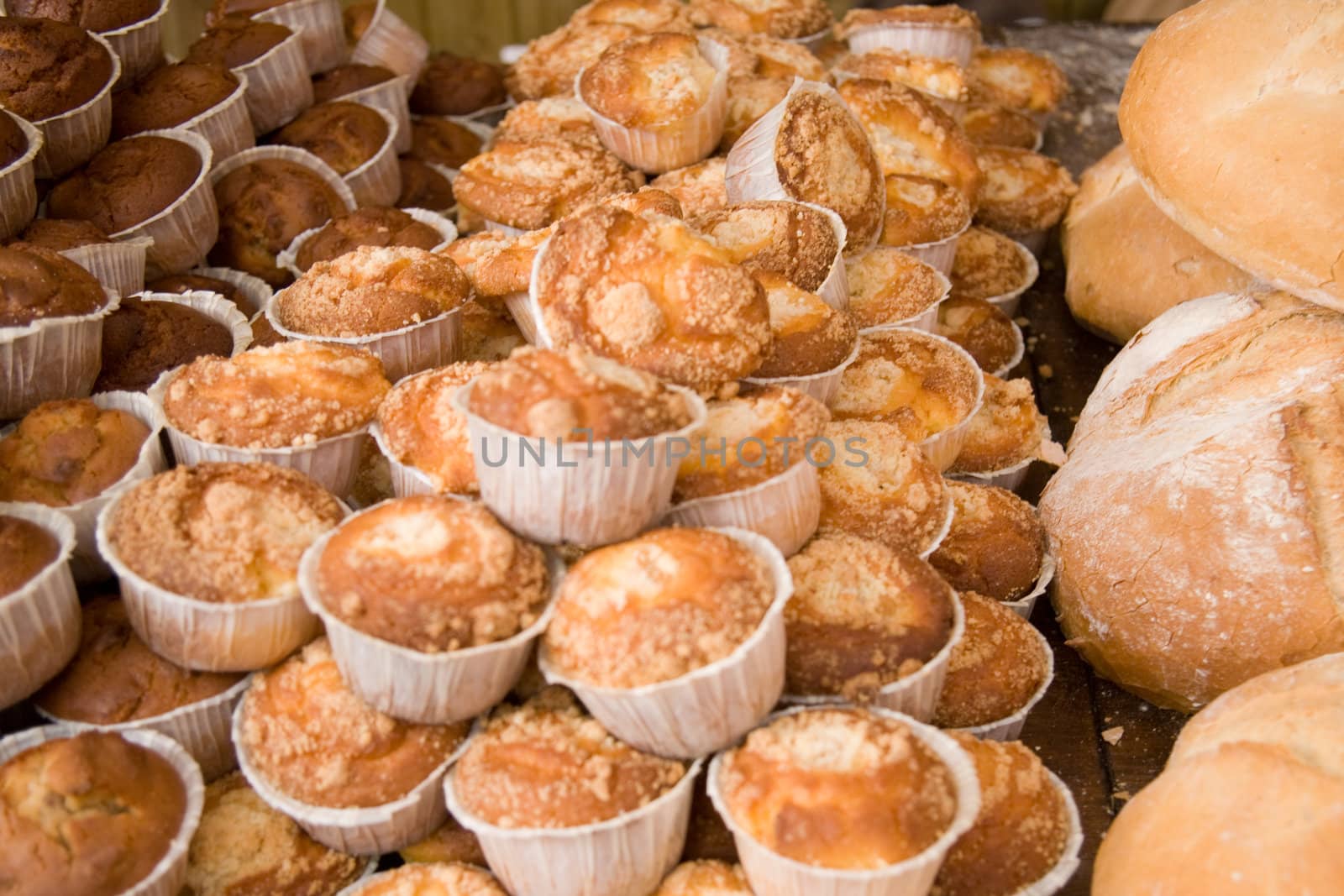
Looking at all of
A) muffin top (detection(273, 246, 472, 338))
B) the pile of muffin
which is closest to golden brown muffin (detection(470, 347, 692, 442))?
the pile of muffin

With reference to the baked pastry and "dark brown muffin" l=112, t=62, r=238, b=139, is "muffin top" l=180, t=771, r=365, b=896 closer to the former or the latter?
the baked pastry

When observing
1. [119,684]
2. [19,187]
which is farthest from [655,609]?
[19,187]

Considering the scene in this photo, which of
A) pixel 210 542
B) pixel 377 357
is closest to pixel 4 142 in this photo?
pixel 377 357

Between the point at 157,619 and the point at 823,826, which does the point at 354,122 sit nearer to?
the point at 157,619

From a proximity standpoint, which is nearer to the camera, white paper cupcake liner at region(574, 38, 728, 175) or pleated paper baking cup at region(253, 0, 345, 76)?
white paper cupcake liner at region(574, 38, 728, 175)

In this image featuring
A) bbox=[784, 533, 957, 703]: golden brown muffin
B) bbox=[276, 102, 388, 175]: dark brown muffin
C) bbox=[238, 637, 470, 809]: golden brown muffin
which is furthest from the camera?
bbox=[276, 102, 388, 175]: dark brown muffin

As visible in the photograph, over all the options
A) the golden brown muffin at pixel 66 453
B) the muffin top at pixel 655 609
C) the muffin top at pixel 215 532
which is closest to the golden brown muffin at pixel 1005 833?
the muffin top at pixel 655 609

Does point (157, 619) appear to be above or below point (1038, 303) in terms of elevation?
above
